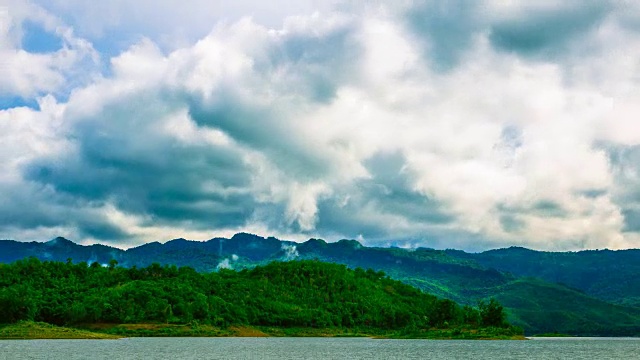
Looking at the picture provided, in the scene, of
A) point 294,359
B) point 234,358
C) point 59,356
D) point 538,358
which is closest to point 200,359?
point 234,358

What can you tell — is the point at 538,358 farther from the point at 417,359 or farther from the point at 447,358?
the point at 417,359

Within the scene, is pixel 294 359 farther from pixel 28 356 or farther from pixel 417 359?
pixel 28 356

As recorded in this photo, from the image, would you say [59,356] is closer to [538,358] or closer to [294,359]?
[294,359]

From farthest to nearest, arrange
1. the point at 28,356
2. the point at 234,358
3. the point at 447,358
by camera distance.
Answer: the point at 447,358
the point at 234,358
the point at 28,356

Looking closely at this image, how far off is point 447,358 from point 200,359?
6896 cm

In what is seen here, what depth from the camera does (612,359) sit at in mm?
186375

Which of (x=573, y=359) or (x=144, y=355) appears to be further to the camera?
(x=573, y=359)

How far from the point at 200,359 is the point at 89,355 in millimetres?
32739

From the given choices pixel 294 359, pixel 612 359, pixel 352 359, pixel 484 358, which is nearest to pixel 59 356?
pixel 294 359

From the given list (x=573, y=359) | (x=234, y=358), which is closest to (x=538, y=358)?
(x=573, y=359)

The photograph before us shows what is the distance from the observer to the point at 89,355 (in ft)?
550

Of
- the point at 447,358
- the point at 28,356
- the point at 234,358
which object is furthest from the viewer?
the point at 447,358

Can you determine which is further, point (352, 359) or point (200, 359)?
point (352, 359)

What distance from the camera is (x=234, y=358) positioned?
167250mm
